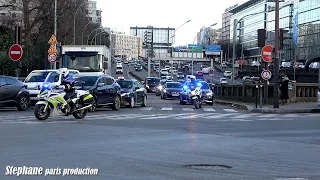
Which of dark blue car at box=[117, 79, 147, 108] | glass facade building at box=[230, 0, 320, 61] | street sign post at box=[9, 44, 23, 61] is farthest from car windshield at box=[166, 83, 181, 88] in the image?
glass facade building at box=[230, 0, 320, 61]

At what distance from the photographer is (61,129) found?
16.3 meters

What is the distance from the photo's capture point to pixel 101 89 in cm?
2550

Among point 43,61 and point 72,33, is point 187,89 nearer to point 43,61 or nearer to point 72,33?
point 43,61

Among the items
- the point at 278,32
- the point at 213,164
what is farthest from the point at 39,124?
the point at 278,32

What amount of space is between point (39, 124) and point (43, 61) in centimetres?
4007

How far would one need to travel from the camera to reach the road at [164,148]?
9.67 m

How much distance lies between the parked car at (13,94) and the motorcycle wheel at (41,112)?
214 inches

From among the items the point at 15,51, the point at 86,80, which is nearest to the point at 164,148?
the point at 86,80

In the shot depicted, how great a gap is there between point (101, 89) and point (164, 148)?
1329 cm

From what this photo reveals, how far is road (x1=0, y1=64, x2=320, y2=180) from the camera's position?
9672 mm

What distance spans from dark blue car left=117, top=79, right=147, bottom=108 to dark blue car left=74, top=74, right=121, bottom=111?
197 centimetres

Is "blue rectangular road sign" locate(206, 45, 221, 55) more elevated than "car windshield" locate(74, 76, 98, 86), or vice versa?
"blue rectangular road sign" locate(206, 45, 221, 55)

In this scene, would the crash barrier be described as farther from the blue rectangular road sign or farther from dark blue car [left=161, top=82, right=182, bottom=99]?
the blue rectangular road sign

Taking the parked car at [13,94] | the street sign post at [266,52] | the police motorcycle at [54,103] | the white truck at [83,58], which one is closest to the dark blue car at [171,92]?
the white truck at [83,58]
